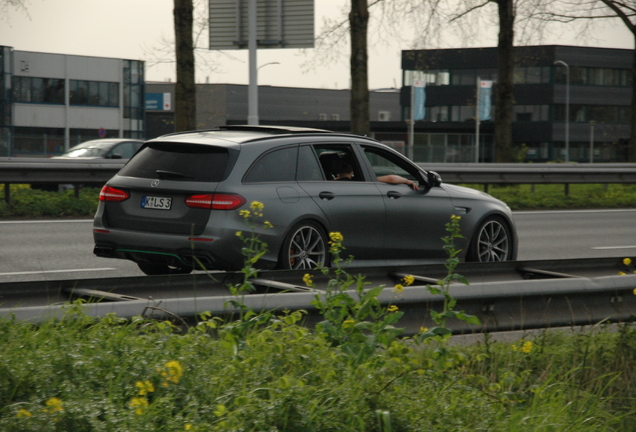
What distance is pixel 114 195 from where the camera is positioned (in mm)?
7746

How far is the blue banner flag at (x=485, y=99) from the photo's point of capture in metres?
72.0

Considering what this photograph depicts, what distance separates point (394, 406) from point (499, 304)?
5.90 feet

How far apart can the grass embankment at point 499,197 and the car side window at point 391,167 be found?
321 inches

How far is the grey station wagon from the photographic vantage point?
7223mm

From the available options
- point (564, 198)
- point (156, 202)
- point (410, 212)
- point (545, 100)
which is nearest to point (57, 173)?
point (156, 202)

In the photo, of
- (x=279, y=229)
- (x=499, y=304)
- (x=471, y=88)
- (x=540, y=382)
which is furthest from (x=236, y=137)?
(x=471, y=88)

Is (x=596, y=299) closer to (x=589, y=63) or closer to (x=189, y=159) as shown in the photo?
(x=189, y=159)

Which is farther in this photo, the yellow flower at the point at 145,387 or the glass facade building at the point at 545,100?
the glass facade building at the point at 545,100

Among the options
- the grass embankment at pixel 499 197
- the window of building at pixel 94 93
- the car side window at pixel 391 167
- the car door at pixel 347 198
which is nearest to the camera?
the car door at pixel 347 198

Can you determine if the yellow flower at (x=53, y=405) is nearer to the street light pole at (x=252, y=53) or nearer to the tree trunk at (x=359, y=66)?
the street light pole at (x=252, y=53)

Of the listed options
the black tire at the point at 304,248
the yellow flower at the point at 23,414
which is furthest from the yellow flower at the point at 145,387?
the black tire at the point at 304,248


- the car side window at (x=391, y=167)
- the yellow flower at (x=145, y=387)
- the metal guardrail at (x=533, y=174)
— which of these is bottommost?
the yellow flower at (x=145, y=387)

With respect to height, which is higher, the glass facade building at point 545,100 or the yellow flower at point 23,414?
the glass facade building at point 545,100

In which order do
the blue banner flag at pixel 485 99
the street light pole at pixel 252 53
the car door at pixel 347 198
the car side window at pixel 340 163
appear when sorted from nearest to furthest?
the car door at pixel 347 198 < the car side window at pixel 340 163 < the street light pole at pixel 252 53 < the blue banner flag at pixel 485 99
